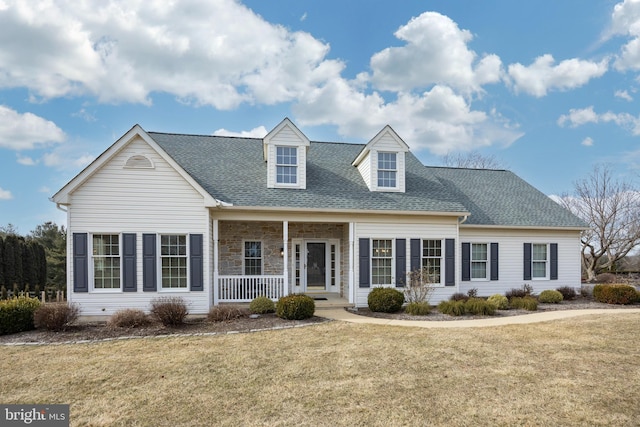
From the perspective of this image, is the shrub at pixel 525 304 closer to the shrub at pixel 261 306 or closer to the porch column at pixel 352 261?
the porch column at pixel 352 261

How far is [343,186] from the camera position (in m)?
14.0

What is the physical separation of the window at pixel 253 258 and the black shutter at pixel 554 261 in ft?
42.0

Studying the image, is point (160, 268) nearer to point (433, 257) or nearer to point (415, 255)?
point (415, 255)

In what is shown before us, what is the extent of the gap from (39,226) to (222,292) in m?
29.5

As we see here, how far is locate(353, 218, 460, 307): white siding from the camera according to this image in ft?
42.0

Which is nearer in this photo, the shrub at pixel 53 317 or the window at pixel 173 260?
the shrub at pixel 53 317

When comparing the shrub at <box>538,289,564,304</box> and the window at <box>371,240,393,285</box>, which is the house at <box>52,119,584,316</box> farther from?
the shrub at <box>538,289,564,304</box>

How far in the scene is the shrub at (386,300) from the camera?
38.2 feet

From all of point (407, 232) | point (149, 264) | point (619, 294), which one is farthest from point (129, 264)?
point (619, 294)

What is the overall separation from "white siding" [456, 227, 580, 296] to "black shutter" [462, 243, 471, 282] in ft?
0.73

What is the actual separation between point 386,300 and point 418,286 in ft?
5.53

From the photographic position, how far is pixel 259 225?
14195 mm

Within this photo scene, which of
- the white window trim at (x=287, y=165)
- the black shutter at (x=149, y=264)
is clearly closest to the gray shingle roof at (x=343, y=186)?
the white window trim at (x=287, y=165)

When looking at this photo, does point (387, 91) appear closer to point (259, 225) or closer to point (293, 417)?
point (259, 225)
